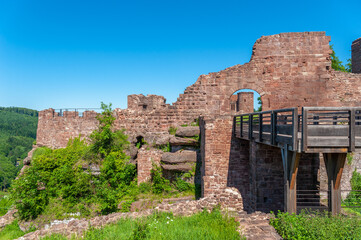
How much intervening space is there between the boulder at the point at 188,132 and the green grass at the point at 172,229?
5.66m

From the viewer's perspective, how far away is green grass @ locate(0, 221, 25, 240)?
10345mm

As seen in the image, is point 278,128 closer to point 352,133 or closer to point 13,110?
point 352,133

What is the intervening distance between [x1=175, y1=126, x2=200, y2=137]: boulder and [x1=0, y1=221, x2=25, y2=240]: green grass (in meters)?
8.45

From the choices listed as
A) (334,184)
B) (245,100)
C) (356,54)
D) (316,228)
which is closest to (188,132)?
(334,184)

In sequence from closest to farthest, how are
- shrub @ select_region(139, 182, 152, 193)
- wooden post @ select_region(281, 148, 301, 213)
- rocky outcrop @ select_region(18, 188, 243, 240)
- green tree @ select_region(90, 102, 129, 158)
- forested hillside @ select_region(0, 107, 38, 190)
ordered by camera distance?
wooden post @ select_region(281, 148, 301, 213) < rocky outcrop @ select_region(18, 188, 243, 240) < shrub @ select_region(139, 182, 152, 193) < green tree @ select_region(90, 102, 129, 158) < forested hillside @ select_region(0, 107, 38, 190)

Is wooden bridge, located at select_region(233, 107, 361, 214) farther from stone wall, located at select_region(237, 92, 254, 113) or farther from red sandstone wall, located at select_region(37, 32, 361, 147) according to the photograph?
stone wall, located at select_region(237, 92, 254, 113)

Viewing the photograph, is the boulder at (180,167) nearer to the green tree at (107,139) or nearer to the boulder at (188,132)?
the boulder at (188,132)

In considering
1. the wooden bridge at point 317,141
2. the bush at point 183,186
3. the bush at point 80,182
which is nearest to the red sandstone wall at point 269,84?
the bush at point 80,182

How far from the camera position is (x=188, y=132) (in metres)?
12.5

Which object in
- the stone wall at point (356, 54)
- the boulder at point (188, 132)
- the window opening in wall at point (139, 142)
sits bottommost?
the window opening in wall at point (139, 142)

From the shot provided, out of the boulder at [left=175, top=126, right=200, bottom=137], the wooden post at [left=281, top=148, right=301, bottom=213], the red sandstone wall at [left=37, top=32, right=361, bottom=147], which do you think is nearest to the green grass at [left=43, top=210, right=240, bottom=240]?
the wooden post at [left=281, top=148, right=301, bottom=213]

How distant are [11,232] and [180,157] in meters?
8.35

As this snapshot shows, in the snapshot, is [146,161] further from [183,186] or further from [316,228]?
[316,228]

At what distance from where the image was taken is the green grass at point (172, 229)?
551 centimetres
